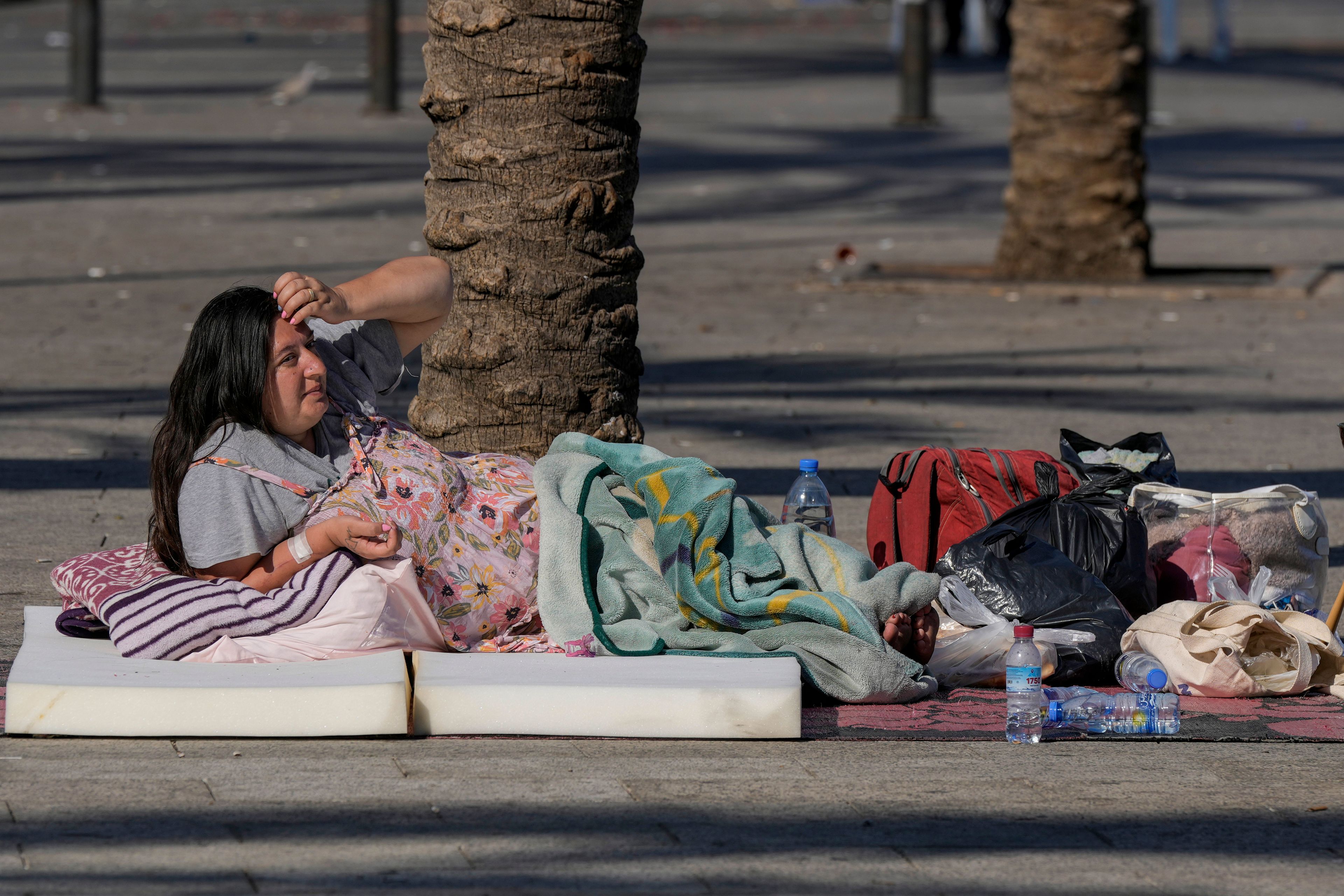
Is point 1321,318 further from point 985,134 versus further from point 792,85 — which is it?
point 792,85

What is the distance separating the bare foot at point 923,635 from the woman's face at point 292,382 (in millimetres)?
1492

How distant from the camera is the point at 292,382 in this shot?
425 cm

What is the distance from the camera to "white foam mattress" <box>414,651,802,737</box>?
404 centimetres

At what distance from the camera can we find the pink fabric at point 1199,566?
5023 millimetres

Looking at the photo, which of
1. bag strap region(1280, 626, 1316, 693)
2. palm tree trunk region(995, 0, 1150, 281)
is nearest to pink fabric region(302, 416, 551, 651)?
bag strap region(1280, 626, 1316, 693)

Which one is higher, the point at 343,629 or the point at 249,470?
the point at 249,470

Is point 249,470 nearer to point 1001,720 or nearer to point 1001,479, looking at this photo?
point 1001,720

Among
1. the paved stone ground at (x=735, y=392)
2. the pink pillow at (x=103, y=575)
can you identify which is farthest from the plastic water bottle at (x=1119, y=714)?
the pink pillow at (x=103, y=575)

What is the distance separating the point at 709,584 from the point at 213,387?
1.21 meters

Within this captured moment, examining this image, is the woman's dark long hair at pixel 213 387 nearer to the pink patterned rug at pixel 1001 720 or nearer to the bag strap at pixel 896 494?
the pink patterned rug at pixel 1001 720

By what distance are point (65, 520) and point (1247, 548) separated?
357cm

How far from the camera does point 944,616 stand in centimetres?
487

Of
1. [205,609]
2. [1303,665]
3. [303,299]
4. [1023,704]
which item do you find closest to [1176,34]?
[1303,665]

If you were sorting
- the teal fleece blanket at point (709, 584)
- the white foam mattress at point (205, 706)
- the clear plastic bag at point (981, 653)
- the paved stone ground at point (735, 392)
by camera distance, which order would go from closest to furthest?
the paved stone ground at point (735, 392) < the white foam mattress at point (205, 706) < the teal fleece blanket at point (709, 584) < the clear plastic bag at point (981, 653)
